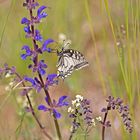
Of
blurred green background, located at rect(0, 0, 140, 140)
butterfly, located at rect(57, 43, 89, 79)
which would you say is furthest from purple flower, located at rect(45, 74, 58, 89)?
blurred green background, located at rect(0, 0, 140, 140)

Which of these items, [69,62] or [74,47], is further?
[74,47]

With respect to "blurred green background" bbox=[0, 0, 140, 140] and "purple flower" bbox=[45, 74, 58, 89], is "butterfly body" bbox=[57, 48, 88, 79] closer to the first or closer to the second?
"purple flower" bbox=[45, 74, 58, 89]

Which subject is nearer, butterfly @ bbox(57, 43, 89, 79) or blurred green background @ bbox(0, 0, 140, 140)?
butterfly @ bbox(57, 43, 89, 79)

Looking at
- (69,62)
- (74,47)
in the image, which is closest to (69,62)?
(69,62)

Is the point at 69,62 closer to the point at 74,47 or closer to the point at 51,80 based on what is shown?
the point at 51,80

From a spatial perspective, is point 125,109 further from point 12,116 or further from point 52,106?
point 12,116

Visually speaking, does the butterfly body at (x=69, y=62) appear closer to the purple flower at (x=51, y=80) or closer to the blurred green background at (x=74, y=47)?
the purple flower at (x=51, y=80)

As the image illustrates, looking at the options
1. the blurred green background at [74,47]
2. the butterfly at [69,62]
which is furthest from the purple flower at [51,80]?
the blurred green background at [74,47]

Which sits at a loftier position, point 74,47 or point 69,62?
point 74,47
